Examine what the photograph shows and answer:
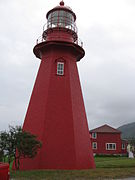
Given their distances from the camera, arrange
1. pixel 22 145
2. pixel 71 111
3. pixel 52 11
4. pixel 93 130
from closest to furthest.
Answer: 1. pixel 22 145
2. pixel 71 111
3. pixel 52 11
4. pixel 93 130

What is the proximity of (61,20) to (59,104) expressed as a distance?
668 cm

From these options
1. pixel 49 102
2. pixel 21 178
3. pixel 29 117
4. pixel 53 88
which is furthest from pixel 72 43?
pixel 21 178

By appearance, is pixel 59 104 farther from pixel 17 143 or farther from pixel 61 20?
pixel 61 20

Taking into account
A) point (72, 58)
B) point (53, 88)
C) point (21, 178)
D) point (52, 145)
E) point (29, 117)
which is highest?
point (72, 58)

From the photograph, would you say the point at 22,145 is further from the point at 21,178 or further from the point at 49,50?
the point at 49,50

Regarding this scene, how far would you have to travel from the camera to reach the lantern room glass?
1616 centimetres

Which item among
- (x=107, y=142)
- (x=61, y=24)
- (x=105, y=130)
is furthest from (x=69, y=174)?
(x=105, y=130)

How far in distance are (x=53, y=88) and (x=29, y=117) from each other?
8.65ft

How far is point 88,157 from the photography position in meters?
13.9

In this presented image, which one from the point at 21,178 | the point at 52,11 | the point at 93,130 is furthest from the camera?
the point at 93,130

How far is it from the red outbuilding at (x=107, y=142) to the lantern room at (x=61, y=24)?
2826 cm

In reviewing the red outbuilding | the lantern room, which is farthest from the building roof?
the lantern room

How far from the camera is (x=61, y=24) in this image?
1614 centimetres

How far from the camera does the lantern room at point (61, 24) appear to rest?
52.0 ft
